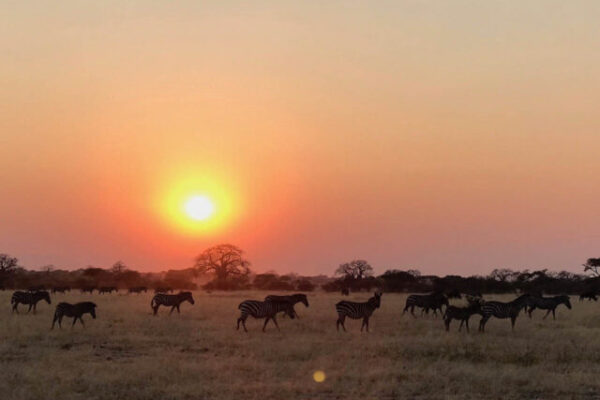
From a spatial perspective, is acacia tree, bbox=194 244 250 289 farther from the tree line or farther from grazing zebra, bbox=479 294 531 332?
grazing zebra, bbox=479 294 531 332

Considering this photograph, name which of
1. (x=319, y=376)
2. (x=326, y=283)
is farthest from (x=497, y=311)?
(x=326, y=283)

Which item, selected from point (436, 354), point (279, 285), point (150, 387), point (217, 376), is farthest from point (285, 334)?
point (279, 285)

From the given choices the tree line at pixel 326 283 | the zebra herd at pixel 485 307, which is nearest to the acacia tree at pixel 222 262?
the tree line at pixel 326 283

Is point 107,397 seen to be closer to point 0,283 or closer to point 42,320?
point 42,320

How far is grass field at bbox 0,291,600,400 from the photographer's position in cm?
1405

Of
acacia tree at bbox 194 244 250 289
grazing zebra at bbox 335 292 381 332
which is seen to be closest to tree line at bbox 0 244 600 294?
acacia tree at bbox 194 244 250 289

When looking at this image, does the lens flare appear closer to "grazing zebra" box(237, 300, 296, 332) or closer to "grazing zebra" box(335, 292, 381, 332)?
"grazing zebra" box(335, 292, 381, 332)

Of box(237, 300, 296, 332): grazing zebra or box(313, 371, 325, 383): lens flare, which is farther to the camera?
box(237, 300, 296, 332): grazing zebra

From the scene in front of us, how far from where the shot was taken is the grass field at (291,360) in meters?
14.0

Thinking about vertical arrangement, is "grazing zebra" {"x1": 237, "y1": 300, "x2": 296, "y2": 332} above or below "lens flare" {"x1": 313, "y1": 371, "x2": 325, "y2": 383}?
above

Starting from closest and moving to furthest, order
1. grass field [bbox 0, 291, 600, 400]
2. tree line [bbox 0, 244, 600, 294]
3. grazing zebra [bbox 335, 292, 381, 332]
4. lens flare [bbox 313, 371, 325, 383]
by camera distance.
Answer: grass field [bbox 0, 291, 600, 400] → lens flare [bbox 313, 371, 325, 383] → grazing zebra [bbox 335, 292, 381, 332] → tree line [bbox 0, 244, 600, 294]

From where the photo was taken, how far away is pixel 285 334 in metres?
23.8

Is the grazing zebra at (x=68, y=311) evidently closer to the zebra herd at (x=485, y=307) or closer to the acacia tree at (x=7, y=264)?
the zebra herd at (x=485, y=307)

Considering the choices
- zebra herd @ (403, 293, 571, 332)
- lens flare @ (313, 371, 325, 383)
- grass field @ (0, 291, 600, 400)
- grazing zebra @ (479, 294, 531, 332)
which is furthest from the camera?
grazing zebra @ (479, 294, 531, 332)
